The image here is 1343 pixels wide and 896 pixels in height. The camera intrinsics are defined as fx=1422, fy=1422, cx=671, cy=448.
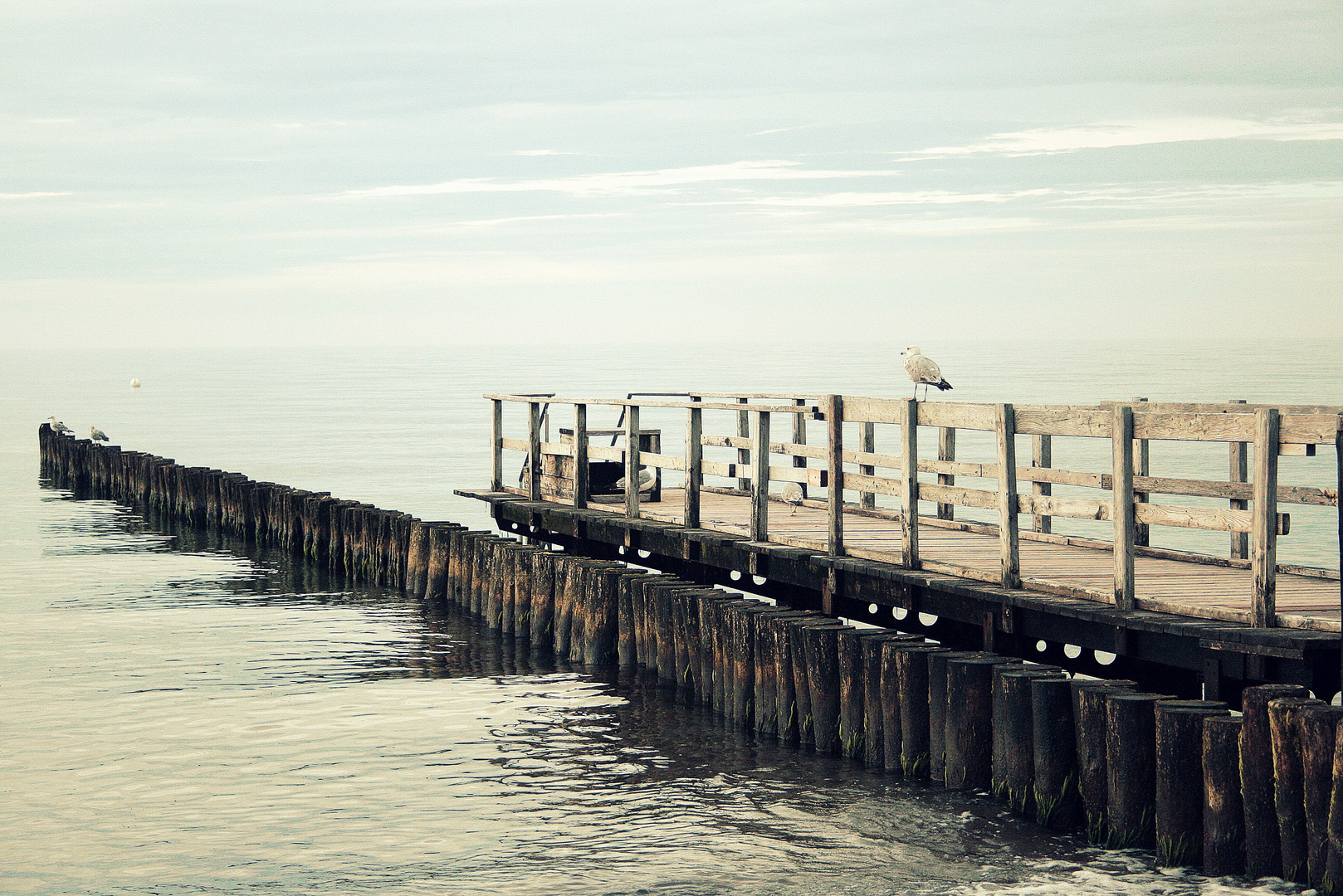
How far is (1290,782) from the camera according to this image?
8.20m

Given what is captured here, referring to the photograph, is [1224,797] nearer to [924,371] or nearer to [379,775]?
[379,775]

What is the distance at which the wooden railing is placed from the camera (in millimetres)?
9492

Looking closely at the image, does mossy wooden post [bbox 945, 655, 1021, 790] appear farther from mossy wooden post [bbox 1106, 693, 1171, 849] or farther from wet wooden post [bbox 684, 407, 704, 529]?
wet wooden post [bbox 684, 407, 704, 529]

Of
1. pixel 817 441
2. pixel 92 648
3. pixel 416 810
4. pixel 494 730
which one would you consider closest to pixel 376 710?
pixel 494 730

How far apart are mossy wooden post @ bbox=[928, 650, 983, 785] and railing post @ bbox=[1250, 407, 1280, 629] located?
6.93 ft

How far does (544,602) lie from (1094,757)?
8.55 metres

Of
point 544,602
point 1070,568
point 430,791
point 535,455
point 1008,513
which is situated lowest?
point 430,791

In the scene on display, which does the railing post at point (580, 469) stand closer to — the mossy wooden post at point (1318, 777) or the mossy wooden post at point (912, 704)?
the mossy wooden post at point (912, 704)

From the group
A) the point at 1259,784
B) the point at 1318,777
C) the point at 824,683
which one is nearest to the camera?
the point at 1318,777

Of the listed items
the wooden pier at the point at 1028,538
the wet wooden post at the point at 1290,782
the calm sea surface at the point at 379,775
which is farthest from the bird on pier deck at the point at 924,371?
the wet wooden post at the point at 1290,782

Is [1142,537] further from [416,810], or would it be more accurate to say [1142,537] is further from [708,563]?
[416,810]

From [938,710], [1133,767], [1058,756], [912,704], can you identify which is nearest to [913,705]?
[912,704]

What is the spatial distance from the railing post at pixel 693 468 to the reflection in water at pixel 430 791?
2.15 m

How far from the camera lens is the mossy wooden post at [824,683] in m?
11.6
